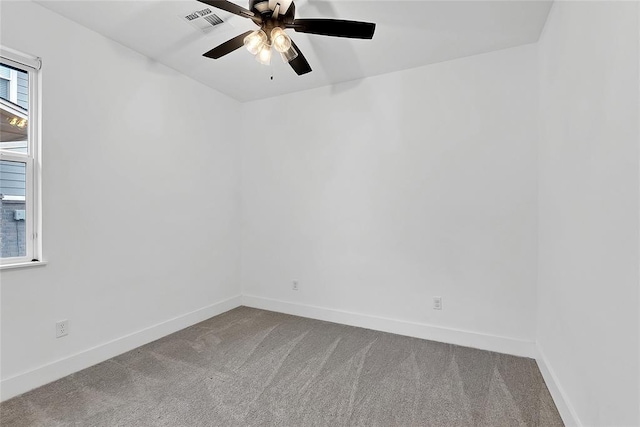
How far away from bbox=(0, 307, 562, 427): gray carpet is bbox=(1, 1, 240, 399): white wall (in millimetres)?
323

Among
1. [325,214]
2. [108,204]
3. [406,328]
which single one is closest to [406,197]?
[325,214]

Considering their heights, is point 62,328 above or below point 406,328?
above

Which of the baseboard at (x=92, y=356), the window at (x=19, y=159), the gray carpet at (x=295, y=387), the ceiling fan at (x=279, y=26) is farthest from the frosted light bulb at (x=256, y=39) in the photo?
the baseboard at (x=92, y=356)

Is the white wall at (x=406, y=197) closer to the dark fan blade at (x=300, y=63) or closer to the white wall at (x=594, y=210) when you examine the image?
the white wall at (x=594, y=210)

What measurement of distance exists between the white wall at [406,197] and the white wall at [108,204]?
2.49 ft

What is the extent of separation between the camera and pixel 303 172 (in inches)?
143

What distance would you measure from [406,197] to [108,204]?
2.72 meters

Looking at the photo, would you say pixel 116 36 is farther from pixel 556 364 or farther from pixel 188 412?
pixel 556 364

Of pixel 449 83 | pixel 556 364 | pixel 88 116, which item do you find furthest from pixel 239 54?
pixel 556 364

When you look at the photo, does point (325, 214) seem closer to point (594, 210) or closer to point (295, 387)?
point (295, 387)

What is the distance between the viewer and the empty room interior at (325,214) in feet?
5.45

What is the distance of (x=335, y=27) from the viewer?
1845mm

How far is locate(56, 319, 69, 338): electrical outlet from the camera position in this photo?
2242 millimetres

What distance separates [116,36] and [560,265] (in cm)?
376
